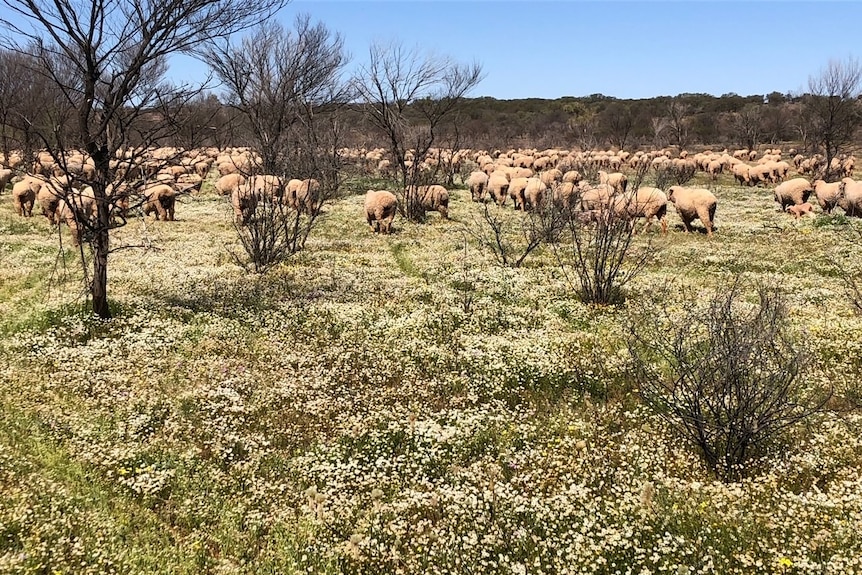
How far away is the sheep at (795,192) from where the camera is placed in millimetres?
25297

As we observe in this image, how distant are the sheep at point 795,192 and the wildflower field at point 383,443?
618 inches

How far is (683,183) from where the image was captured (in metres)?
38.2

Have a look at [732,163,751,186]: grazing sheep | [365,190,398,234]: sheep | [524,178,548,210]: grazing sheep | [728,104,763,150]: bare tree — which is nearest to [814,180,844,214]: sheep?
[524,178,548,210]: grazing sheep

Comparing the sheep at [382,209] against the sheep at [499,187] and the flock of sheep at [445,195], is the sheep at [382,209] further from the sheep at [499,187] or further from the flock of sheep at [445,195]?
the sheep at [499,187]

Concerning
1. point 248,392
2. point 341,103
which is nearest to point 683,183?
point 341,103

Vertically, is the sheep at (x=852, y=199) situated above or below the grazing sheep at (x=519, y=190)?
below

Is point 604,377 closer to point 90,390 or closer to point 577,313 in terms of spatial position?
point 577,313

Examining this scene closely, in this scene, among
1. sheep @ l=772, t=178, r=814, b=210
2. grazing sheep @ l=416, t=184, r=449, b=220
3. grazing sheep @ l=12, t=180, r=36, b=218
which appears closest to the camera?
grazing sheep @ l=12, t=180, r=36, b=218

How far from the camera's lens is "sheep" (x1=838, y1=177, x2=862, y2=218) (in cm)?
2288

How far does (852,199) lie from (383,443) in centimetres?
2592

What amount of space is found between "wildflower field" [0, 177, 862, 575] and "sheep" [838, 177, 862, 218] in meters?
14.1

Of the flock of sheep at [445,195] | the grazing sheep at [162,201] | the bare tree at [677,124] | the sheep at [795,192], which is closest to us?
the flock of sheep at [445,195]

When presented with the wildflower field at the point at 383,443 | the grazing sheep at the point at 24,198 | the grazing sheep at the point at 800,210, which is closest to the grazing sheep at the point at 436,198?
the wildflower field at the point at 383,443

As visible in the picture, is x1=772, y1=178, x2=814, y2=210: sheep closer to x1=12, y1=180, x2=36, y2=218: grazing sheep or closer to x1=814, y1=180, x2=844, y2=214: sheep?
x1=814, y1=180, x2=844, y2=214: sheep
